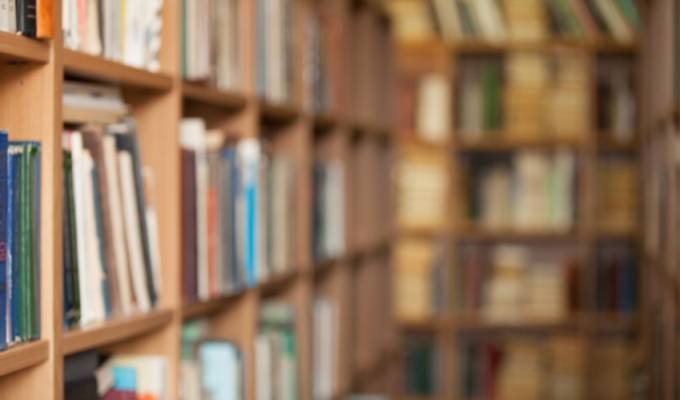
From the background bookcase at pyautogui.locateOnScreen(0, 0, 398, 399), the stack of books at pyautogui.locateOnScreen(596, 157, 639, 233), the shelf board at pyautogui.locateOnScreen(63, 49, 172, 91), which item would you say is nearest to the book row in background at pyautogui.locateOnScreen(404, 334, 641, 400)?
the background bookcase at pyautogui.locateOnScreen(0, 0, 398, 399)

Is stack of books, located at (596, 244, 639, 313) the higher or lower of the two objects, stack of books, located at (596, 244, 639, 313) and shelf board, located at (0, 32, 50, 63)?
the lower

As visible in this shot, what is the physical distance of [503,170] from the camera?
5480mm

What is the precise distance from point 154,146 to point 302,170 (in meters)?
1.14

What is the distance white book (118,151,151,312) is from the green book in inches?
138

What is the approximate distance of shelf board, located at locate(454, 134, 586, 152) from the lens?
527 cm

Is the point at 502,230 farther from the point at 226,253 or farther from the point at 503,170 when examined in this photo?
the point at 226,253

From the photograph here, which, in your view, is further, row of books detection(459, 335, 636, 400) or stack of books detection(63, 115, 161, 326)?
row of books detection(459, 335, 636, 400)

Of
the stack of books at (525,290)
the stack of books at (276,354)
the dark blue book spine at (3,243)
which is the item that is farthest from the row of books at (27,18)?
the stack of books at (525,290)

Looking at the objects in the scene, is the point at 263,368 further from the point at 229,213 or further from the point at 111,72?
the point at 111,72

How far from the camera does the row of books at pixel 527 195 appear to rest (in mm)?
5285

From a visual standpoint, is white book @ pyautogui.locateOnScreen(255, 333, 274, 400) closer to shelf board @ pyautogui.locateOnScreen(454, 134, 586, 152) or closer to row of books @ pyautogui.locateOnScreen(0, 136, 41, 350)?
row of books @ pyautogui.locateOnScreen(0, 136, 41, 350)

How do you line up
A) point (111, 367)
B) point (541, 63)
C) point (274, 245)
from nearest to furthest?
point (111, 367) → point (274, 245) → point (541, 63)

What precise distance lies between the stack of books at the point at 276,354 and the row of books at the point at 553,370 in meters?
2.30

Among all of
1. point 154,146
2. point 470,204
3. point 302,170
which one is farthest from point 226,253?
point 470,204
